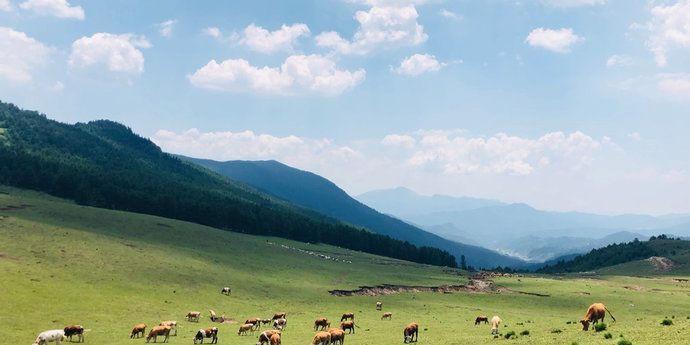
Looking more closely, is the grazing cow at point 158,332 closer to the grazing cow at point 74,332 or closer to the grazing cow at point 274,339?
the grazing cow at point 74,332

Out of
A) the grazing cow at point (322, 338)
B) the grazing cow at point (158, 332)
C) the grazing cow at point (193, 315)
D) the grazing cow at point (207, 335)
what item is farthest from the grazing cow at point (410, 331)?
the grazing cow at point (193, 315)

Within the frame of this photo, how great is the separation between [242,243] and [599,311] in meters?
95.7

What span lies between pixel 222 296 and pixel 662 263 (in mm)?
155715

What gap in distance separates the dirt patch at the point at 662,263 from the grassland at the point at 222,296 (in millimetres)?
45594

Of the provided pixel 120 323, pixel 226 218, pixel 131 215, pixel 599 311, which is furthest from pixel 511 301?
pixel 226 218

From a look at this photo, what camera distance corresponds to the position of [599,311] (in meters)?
36.2

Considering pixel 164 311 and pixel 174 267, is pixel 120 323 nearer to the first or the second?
pixel 164 311

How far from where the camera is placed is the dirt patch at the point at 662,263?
15766 centimetres

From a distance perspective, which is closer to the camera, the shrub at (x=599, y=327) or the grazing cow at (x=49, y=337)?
the shrub at (x=599, y=327)

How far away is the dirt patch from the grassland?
4559 centimetres

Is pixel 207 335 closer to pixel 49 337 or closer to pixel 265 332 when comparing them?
pixel 265 332

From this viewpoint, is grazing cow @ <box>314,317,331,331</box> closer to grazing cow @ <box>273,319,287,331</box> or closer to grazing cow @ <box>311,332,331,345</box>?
grazing cow @ <box>273,319,287,331</box>

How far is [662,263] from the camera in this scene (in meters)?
162

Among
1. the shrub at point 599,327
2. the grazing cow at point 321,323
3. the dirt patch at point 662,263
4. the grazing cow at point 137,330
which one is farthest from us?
the dirt patch at point 662,263
